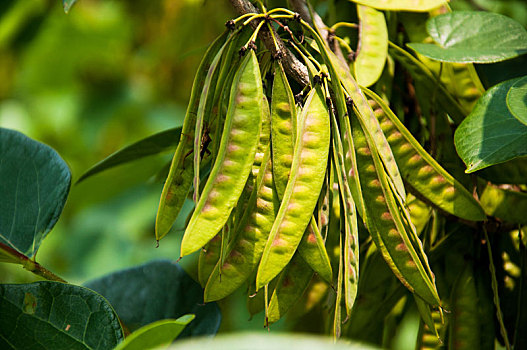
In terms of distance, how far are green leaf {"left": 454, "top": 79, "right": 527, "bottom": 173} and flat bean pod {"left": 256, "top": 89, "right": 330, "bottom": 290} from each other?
174 mm

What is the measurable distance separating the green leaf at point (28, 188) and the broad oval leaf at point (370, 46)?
0.43 meters

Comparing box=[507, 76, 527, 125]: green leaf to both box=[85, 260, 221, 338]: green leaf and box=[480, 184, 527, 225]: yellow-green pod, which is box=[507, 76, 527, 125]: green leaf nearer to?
box=[480, 184, 527, 225]: yellow-green pod

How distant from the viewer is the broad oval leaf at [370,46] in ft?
2.38

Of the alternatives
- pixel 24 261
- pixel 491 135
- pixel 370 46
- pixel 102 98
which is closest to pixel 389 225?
pixel 491 135

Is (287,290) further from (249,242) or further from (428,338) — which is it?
(428,338)

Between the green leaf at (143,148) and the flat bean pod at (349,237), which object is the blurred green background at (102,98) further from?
the flat bean pod at (349,237)

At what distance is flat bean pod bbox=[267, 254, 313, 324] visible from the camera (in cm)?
60

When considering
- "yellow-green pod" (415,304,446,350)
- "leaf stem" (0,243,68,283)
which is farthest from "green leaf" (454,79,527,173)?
"leaf stem" (0,243,68,283)

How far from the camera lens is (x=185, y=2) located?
186 cm

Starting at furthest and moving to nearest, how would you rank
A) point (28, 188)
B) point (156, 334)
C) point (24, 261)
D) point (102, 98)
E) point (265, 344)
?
point (102, 98) < point (28, 188) < point (24, 261) < point (156, 334) < point (265, 344)

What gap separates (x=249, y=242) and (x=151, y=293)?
0.40 meters

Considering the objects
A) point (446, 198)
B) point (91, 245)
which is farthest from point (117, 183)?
point (446, 198)

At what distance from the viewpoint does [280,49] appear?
0.60 m

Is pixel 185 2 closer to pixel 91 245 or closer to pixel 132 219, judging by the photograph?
pixel 132 219
